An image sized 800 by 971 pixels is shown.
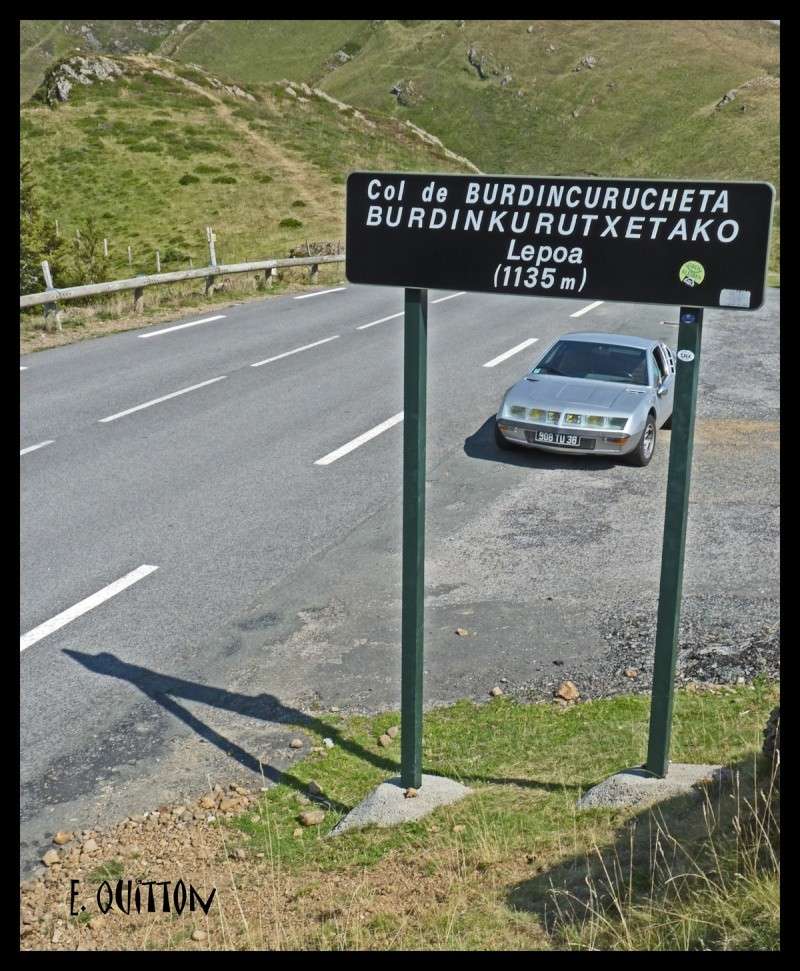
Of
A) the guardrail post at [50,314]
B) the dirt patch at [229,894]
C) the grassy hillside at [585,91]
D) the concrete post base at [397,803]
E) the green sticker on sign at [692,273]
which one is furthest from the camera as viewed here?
the grassy hillside at [585,91]

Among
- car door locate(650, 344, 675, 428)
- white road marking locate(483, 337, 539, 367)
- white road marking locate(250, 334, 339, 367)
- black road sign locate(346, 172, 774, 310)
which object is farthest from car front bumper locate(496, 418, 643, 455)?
black road sign locate(346, 172, 774, 310)

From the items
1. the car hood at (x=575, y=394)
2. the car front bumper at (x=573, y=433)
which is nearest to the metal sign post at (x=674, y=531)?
the car front bumper at (x=573, y=433)

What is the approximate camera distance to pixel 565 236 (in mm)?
5391

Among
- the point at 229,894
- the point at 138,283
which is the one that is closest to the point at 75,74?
the point at 138,283

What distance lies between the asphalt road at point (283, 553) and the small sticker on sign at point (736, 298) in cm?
377

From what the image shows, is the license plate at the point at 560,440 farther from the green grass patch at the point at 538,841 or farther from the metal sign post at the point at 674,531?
the metal sign post at the point at 674,531

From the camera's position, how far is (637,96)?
4899 inches

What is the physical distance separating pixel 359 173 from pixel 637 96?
5183 inches

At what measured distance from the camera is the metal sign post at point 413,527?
5.81 meters

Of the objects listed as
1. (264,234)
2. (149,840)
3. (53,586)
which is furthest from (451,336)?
(264,234)

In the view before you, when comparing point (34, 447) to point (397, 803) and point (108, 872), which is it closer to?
point (108, 872)

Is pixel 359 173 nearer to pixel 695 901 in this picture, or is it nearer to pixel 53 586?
pixel 695 901

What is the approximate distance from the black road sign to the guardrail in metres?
16.7

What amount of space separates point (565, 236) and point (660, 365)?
372 inches
